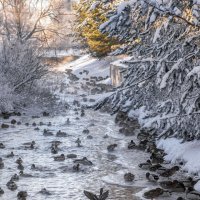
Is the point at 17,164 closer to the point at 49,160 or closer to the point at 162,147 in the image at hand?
the point at 49,160

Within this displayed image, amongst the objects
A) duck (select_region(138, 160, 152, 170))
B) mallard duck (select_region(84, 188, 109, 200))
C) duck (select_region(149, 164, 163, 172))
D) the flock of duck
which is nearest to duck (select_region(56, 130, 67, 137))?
the flock of duck

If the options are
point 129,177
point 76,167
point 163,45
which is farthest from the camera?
point 76,167

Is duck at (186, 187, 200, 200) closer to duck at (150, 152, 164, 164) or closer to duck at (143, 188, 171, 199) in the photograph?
A: duck at (143, 188, 171, 199)

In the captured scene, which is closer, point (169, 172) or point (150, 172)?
point (169, 172)

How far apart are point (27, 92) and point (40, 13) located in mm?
15068

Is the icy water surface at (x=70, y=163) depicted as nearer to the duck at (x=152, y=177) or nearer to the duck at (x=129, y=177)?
the duck at (x=129, y=177)

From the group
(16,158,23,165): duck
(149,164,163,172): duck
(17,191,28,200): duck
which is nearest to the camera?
(17,191,28,200): duck

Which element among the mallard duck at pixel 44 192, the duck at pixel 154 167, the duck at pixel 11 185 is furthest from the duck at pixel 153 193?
the duck at pixel 11 185

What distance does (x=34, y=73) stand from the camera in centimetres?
2744

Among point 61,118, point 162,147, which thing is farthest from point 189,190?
point 61,118

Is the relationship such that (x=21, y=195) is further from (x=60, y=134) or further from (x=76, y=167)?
(x=60, y=134)

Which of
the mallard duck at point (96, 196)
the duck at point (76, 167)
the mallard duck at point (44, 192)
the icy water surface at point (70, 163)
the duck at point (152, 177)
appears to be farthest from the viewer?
the duck at point (76, 167)

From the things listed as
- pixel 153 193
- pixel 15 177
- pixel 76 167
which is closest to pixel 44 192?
pixel 15 177

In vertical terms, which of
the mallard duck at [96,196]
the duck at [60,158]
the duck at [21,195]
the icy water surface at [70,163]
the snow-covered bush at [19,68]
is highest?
the snow-covered bush at [19,68]
